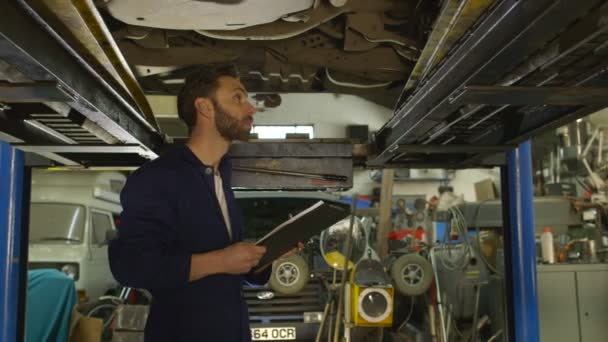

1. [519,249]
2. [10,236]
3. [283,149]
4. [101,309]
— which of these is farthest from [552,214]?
[10,236]

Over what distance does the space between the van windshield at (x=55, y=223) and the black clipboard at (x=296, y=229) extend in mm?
5002

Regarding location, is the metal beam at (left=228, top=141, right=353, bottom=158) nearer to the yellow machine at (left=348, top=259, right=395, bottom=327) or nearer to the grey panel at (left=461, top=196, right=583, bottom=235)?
the yellow machine at (left=348, top=259, right=395, bottom=327)

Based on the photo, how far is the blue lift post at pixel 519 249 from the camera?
3.01 metres

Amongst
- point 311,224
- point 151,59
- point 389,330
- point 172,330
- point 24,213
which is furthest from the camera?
point 389,330

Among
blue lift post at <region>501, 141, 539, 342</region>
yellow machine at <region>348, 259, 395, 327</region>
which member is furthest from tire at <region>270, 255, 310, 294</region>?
blue lift post at <region>501, 141, 539, 342</region>

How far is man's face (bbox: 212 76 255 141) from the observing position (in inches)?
81.0

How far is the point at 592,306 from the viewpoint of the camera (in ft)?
14.0

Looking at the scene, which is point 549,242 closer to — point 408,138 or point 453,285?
Result: point 453,285

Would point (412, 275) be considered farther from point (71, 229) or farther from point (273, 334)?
point (71, 229)

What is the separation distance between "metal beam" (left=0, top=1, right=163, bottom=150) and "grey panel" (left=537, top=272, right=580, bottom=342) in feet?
11.0

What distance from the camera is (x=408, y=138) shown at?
2.53 m

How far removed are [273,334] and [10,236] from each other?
87.1 inches

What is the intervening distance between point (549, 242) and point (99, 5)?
3825mm

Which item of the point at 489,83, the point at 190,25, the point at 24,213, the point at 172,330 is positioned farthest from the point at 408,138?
the point at 24,213
